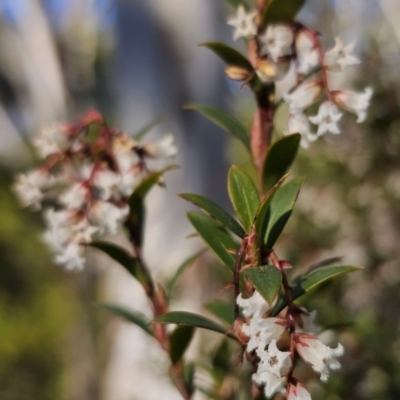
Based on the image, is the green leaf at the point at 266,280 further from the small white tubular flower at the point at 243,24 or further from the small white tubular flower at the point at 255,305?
the small white tubular flower at the point at 243,24

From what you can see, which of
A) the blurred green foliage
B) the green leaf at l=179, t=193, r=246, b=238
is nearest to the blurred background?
the blurred green foliage

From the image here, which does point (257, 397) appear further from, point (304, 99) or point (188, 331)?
point (304, 99)

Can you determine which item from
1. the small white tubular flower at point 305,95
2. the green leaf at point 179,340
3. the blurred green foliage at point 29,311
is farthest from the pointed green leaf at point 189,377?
the blurred green foliage at point 29,311

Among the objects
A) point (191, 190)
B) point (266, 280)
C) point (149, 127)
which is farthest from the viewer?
point (191, 190)

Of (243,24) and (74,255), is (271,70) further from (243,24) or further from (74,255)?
(74,255)

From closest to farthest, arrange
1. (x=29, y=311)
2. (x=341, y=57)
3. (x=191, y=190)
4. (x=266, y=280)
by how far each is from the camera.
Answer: (x=266, y=280), (x=341, y=57), (x=191, y=190), (x=29, y=311)

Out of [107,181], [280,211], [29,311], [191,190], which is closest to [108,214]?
[107,181]

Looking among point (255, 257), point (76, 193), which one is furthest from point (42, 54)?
point (255, 257)
